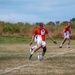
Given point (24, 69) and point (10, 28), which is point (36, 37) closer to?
point (24, 69)

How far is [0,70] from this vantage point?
43.1 feet

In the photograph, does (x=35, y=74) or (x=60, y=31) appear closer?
(x=35, y=74)

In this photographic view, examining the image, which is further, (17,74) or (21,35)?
(21,35)

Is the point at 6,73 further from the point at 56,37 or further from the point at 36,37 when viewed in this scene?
the point at 56,37

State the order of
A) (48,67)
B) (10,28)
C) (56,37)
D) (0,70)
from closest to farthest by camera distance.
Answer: (0,70)
(48,67)
(56,37)
(10,28)

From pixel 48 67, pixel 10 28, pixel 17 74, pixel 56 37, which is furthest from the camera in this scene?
pixel 10 28

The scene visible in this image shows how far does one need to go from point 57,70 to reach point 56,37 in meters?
40.2

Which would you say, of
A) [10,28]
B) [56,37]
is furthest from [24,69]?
[10,28]

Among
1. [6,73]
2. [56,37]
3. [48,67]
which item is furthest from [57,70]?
[56,37]

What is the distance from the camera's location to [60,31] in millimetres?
55094

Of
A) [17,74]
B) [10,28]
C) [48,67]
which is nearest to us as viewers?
[17,74]

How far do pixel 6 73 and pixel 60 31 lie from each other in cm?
4300

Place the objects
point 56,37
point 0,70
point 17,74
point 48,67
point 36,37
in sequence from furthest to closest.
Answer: point 56,37
point 36,37
point 48,67
point 0,70
point 17,74

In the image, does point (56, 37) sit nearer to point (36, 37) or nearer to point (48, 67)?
point (36, 37)
